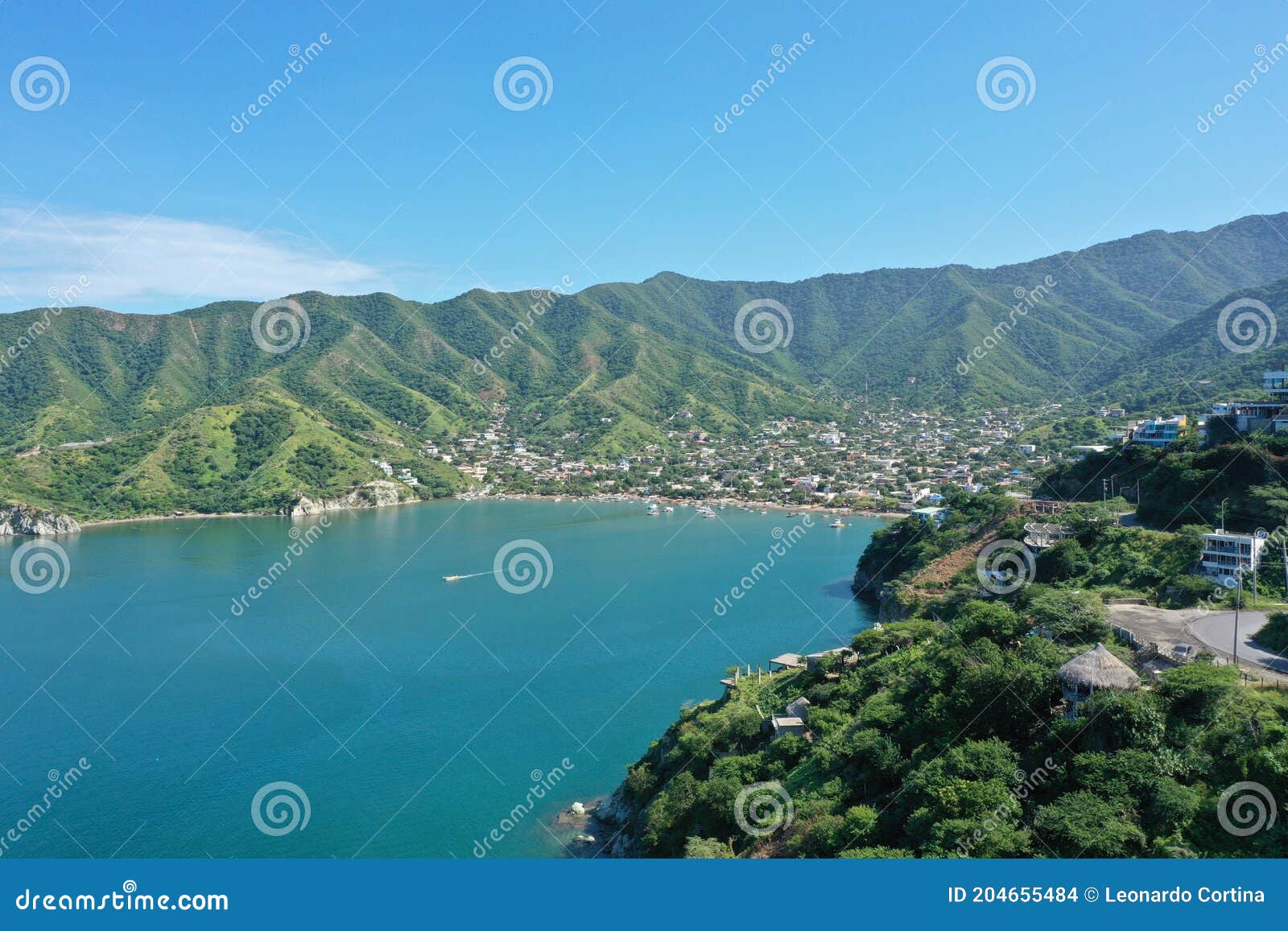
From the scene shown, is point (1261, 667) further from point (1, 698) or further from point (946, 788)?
point (1, 698)

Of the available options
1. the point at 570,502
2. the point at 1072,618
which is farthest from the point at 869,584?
the point at 570,502

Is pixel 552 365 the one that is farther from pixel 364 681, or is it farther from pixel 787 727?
pixel 787 727

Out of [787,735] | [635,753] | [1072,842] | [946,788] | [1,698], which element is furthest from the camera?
[1,698]

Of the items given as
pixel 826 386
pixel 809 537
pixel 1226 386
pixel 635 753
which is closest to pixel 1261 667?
pixel 635 753

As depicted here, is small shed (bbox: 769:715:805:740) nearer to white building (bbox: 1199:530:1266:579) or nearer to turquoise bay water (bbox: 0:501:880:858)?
turquoise bay water (bbox: 0:501:880:858)

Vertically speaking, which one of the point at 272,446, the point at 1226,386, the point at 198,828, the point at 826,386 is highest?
the point at 826,386

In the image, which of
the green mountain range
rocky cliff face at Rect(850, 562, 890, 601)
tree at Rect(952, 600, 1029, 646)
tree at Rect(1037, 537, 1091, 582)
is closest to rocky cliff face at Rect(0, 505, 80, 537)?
the green mountain range
